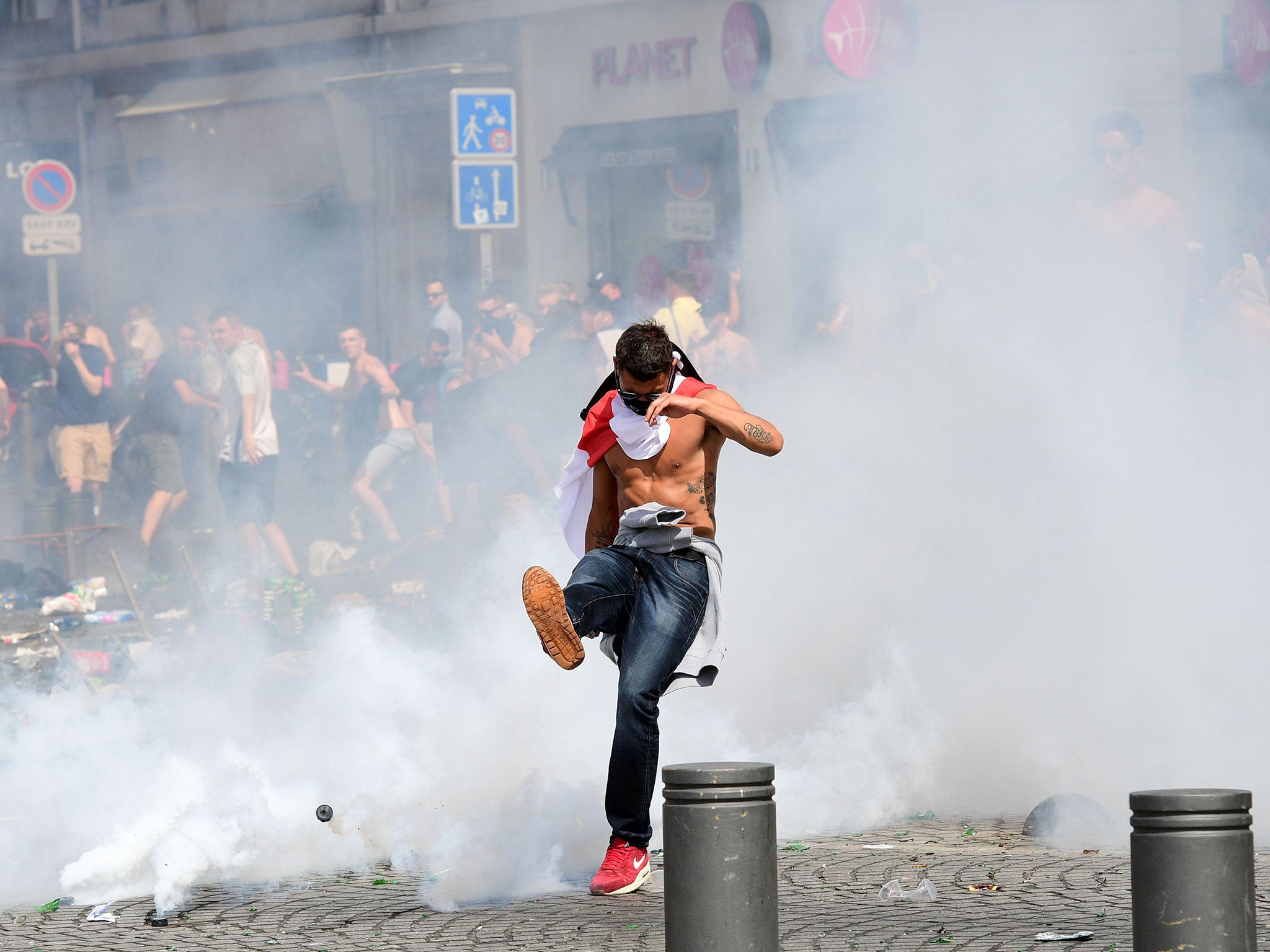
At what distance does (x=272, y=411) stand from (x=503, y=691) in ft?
16.0

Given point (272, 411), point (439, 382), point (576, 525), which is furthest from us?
point (272, 411)

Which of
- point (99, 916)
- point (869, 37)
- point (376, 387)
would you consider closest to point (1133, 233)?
point (869, 37)

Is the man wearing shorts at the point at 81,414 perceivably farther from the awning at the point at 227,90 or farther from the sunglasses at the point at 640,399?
the sunglasses at the point at 640,399

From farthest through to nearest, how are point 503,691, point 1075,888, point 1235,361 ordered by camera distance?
point 1235,361
point 503,691
point 1075,888

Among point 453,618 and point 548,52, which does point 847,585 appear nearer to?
point 453,618

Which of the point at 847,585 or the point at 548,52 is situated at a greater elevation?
the point at 548,52

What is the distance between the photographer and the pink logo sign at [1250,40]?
4.74 m

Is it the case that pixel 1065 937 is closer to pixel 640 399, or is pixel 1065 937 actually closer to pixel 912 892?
pixel 912 892

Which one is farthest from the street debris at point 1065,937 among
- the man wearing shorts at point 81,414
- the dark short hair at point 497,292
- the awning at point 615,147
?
the awning at point 615,147

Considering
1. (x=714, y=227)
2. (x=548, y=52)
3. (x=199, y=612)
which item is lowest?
(x=199, y=612)

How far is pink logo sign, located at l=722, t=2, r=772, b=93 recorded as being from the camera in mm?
8125

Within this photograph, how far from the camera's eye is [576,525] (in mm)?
3965

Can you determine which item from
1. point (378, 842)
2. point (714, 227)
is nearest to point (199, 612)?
point (714, 227)

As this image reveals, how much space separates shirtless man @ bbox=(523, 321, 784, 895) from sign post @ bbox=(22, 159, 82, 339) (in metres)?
6.78
